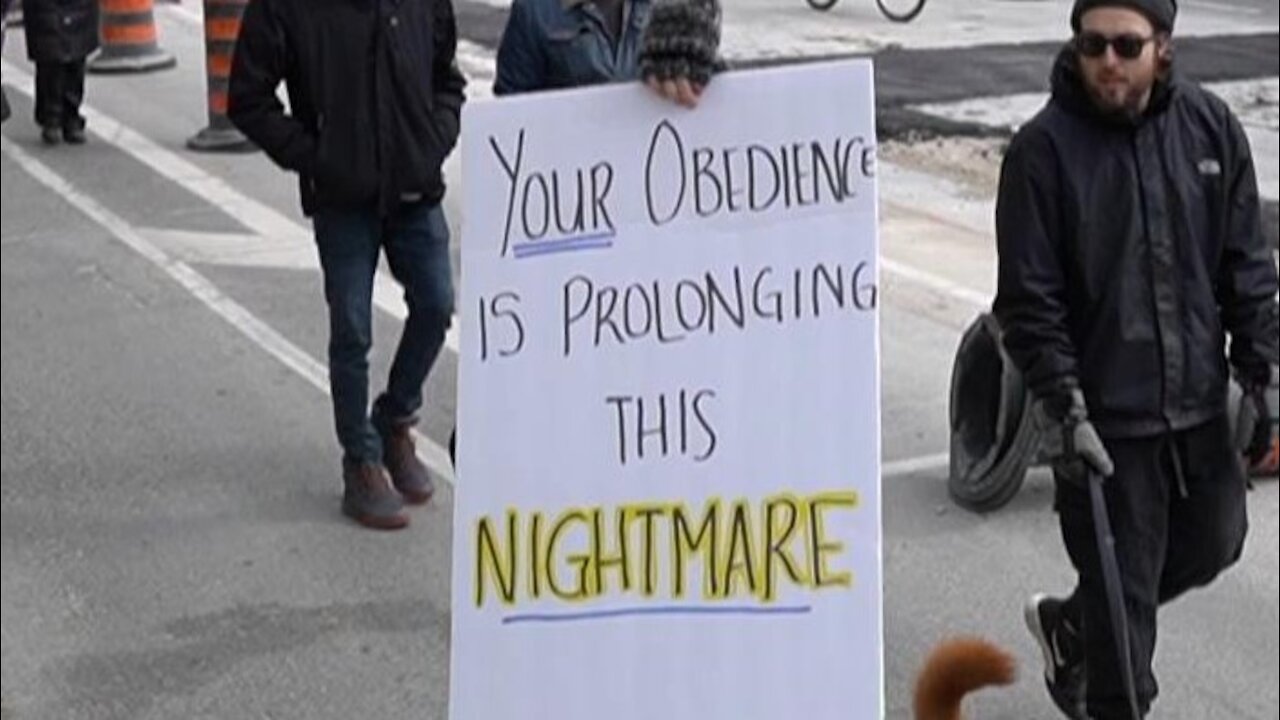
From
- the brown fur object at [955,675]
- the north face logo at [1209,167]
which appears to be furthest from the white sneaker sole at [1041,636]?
the north face logo at [1209,167]

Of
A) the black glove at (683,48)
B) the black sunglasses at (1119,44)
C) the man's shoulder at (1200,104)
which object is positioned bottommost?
the man's shoulder at (1200,104)

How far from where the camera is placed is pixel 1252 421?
4.56m

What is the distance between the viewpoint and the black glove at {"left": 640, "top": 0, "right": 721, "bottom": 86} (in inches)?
129

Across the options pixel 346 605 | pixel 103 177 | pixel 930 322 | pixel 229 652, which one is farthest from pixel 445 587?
pixel 103 177

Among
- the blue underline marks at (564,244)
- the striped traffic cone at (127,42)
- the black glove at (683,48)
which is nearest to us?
the black glove at (683,48)

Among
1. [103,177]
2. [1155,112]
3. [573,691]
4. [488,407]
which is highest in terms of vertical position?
[1155,112]

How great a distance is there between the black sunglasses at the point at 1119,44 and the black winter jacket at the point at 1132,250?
68 mm

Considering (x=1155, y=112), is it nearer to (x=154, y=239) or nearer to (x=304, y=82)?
(x=304, y=82)

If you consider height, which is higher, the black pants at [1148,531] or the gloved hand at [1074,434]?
the gloved hand at [1074,434]

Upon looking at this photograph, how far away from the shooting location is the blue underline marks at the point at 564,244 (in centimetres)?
338

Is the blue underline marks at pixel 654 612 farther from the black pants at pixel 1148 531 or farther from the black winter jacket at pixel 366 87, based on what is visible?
the black winter jacket at pixel 366 87

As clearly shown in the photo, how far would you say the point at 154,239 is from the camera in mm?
10422

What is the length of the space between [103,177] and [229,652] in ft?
22.1

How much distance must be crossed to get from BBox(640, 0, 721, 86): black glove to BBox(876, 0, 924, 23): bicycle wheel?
449 cm
